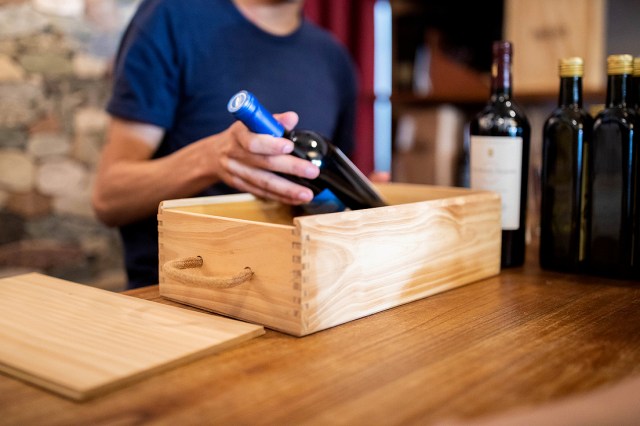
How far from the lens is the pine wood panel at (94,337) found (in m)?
0.56

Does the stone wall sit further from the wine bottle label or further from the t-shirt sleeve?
the wine bottle label

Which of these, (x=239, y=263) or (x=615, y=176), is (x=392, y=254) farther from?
(x=615, y=176)

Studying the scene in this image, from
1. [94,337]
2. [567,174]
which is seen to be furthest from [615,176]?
[94,337]

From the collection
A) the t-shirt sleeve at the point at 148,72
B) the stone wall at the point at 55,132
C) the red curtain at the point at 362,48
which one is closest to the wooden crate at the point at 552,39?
the red curtain at the point at 362,48

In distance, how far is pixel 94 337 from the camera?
0.65 m

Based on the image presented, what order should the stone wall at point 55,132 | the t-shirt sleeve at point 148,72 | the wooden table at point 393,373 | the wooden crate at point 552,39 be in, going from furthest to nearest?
the wooden crate at point 552,39 → the stone wall at point 55,132 → the t-shirt sleeve at point 148,72 → the wooden table at point 393,373

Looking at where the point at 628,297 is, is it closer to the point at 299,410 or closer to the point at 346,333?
the point at 346,333

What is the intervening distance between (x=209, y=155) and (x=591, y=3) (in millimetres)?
1933

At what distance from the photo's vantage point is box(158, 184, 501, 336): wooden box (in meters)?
0.70

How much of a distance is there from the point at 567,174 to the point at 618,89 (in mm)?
147

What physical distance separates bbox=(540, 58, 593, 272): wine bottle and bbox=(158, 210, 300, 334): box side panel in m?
0.54

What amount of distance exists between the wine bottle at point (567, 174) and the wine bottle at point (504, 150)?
37 millimetres

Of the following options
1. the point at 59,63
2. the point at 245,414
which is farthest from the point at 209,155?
the point at 59,63

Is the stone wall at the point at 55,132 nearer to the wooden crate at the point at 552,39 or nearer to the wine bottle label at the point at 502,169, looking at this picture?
the wooden crate at the point at 552,39
